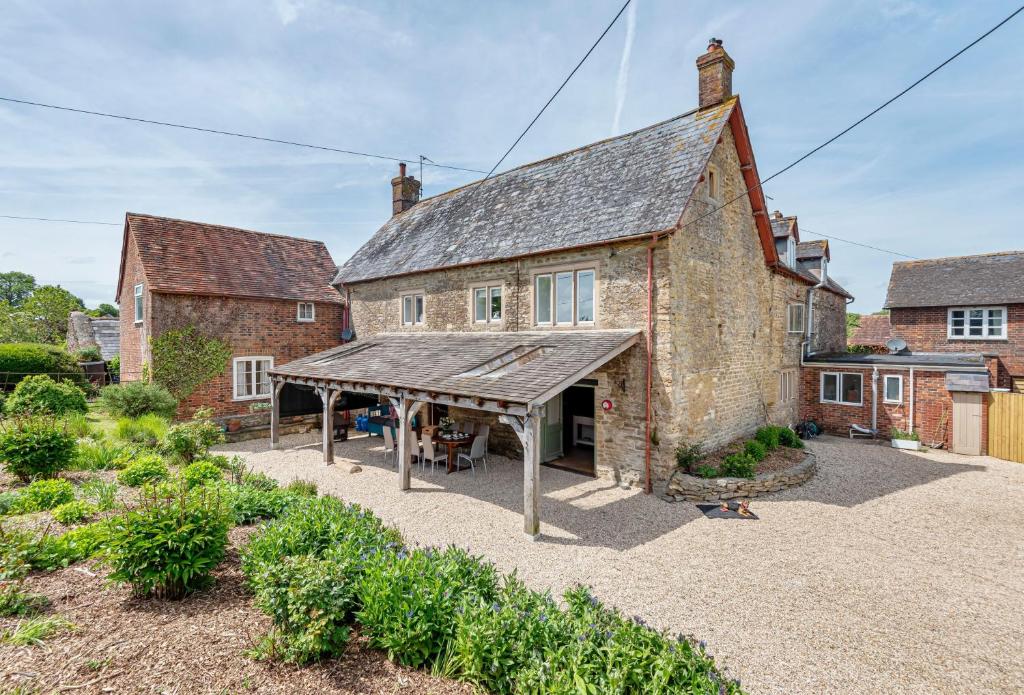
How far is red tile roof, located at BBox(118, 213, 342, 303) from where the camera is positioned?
16.9m

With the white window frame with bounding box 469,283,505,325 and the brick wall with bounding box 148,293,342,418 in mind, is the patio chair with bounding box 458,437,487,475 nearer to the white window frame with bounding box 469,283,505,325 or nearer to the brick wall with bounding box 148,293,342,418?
the white window frame with bounding box 469,283,505,325

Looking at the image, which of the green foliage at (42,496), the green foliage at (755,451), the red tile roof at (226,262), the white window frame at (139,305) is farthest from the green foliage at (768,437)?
the white window frame at (139,305)

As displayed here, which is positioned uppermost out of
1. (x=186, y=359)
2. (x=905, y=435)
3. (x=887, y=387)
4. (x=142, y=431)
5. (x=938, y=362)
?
(x=186, y=359)

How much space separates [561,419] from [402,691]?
10454mm

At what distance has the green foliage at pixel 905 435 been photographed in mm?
15541

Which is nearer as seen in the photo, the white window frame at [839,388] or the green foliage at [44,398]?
the green foliage at [44,398]

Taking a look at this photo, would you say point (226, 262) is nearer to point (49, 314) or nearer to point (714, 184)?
point (714, 184)

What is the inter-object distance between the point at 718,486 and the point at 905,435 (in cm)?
1041

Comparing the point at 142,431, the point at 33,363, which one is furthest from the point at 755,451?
the point at 33,363

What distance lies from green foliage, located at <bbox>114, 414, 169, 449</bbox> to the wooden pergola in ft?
10.0

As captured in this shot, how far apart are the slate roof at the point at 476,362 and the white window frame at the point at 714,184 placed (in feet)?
15.7

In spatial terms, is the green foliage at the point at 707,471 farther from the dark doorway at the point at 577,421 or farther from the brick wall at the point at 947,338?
A: the brick wall at the point at 947,338

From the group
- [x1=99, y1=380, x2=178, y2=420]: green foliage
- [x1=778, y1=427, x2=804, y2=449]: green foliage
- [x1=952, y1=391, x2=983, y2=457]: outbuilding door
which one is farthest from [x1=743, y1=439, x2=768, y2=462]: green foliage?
[x1=99, y1=380, x2=178, y2=420]: green foliage

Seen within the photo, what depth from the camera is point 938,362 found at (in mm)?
15820
